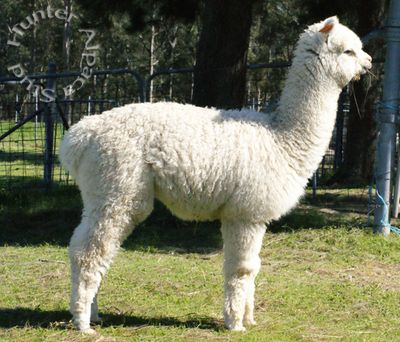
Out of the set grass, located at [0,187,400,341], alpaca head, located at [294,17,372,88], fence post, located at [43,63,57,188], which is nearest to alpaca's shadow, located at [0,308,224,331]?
grass, located at [0,187,400,341]

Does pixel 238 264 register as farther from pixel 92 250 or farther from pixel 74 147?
pixel 74 147

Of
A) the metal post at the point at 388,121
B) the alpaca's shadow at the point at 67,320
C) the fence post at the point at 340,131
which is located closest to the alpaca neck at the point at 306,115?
the alpaca's shadow at the point at 67,320

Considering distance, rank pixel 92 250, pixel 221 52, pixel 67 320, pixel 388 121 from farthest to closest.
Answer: pixel 221 52 → pixel 388 121 → pixel 67 320 → pixel 92 250

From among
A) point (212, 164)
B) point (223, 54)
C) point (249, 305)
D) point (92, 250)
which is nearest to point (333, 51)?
point (212, 164)

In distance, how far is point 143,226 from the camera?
27.7 ft

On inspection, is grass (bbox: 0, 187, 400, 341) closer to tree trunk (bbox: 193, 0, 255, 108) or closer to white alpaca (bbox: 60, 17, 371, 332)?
white alpaca (bbox: 60, 17, 371, 332)

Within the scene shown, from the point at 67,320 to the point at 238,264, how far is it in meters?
1.25

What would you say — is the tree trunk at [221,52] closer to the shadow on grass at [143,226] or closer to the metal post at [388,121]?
the shadow on grass at [143,226]

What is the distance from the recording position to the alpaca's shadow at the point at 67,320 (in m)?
4.91

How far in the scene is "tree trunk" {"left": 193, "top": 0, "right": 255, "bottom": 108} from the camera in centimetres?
839

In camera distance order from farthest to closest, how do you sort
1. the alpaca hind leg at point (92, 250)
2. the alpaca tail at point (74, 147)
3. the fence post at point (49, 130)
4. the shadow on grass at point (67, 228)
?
the fence post at point (49, 130)
the shadow on grass at point (67, 228)
the alpaca tail at point (74, 147)
the alpaca hind leg at point (92, 250)

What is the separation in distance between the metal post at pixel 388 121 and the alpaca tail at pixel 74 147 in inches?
164

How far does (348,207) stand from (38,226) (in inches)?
156

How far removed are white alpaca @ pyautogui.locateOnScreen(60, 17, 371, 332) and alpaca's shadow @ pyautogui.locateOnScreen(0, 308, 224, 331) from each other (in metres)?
0.21
